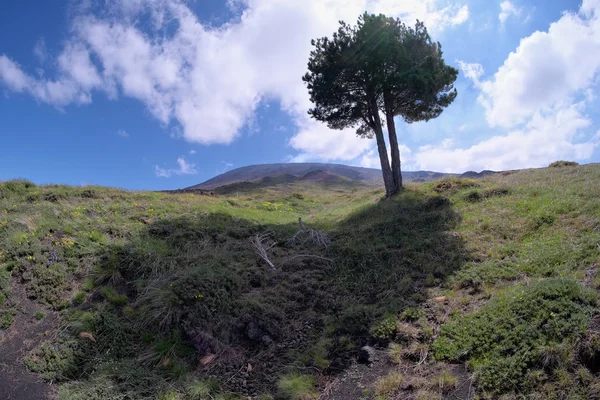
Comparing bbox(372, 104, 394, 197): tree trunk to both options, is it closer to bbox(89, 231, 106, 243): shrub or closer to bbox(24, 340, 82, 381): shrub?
bbox(89, 231, 106, 243): shrub

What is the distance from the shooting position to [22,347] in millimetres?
5723

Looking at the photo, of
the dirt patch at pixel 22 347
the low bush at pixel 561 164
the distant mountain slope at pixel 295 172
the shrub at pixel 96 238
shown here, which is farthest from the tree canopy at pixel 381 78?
the distant mountain slope at pixel 295 172

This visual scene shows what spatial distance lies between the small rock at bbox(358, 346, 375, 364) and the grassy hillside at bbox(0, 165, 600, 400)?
0.20 meters

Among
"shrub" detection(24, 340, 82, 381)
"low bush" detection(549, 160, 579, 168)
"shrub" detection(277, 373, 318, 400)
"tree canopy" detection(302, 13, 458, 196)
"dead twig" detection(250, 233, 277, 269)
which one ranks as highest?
"tree canopy" detection(302, 13, 458, 196)

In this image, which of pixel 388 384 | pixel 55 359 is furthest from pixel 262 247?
pixel 388 384

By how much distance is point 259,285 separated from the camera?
7.87m

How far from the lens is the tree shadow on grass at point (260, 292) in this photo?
5.71 metres

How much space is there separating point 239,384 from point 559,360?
4138 mm

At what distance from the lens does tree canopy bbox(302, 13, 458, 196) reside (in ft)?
50.2

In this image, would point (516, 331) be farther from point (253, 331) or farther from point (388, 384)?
point (253, 331)

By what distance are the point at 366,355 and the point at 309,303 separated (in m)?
2.11

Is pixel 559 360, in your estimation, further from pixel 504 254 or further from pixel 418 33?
pixel 418 33

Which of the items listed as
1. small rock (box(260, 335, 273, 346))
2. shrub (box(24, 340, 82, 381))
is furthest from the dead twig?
shrub (box(24, 340, 82, 381))

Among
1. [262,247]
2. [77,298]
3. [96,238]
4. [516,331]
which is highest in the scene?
[96,238]
